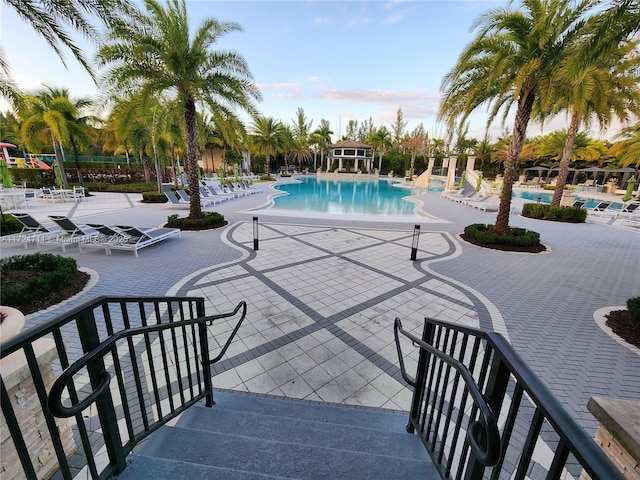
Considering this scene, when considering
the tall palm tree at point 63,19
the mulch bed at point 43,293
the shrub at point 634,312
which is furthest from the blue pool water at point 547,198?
the mulch bed at point 43,293

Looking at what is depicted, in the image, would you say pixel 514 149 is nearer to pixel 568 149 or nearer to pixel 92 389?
pixel 568 149

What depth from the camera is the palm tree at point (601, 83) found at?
17.9ft

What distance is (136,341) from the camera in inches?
163

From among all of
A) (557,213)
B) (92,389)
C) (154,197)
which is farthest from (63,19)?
(557,213)

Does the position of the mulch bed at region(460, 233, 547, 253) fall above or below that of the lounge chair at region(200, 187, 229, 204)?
below

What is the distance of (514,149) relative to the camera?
9445 mm

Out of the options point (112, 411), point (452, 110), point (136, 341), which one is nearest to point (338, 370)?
point (112, 411)

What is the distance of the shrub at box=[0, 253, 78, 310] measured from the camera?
4.79 m

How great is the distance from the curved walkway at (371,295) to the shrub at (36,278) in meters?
0.49

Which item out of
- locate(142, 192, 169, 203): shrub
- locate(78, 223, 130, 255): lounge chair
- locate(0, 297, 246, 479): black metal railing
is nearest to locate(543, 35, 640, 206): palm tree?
locate(0, 297, 246, 479): black metal railing

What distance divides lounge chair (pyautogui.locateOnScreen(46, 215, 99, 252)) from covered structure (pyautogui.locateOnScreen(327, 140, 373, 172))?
4610 cm

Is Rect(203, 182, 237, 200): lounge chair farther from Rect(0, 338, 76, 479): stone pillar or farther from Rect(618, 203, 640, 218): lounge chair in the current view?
Rect(618, 203, 640, 218): lounge chair

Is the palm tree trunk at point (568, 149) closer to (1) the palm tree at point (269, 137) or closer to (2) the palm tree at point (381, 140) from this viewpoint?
(1) the palm tree at point (269, 137)

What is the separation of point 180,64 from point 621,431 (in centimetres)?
1203
